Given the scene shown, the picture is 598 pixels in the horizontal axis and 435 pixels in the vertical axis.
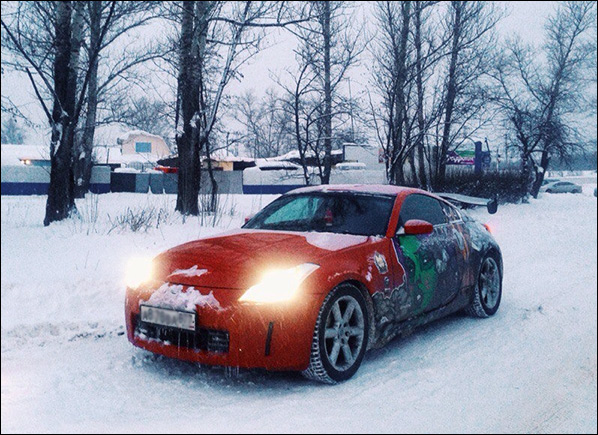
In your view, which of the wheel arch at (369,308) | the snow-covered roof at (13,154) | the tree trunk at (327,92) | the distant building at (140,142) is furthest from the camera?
the distant building at (140,142)

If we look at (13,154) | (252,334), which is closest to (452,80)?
(252,334)

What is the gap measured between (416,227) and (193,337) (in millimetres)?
2140

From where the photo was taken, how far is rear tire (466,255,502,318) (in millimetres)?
5719

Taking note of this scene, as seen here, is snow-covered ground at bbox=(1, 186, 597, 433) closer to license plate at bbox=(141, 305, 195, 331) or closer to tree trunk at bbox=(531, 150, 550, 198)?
license plate at bbox=(141, 305, 195, 331)

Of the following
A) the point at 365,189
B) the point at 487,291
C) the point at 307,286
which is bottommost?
the point at 487,291

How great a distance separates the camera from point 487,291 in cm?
594

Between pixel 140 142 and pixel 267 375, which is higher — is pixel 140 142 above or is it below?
above

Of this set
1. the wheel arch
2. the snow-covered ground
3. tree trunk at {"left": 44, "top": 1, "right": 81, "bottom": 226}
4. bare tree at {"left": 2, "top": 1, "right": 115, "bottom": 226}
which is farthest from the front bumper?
tree trunk at {"left": 44, "top": 1, "right": 81, "bottom": 226}

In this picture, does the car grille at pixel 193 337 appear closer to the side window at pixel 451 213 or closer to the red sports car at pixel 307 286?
the red sports car at pixel 307 286

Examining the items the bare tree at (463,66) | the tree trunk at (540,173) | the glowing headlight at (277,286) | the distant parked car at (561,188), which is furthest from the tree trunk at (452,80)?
the distant parked car at (561,188)

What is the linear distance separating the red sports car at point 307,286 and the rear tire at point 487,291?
18.5 inches

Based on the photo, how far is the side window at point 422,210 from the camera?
5016 mm

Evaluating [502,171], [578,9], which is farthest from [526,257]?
[578,9]

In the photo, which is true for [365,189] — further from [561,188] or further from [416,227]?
[561,188]
